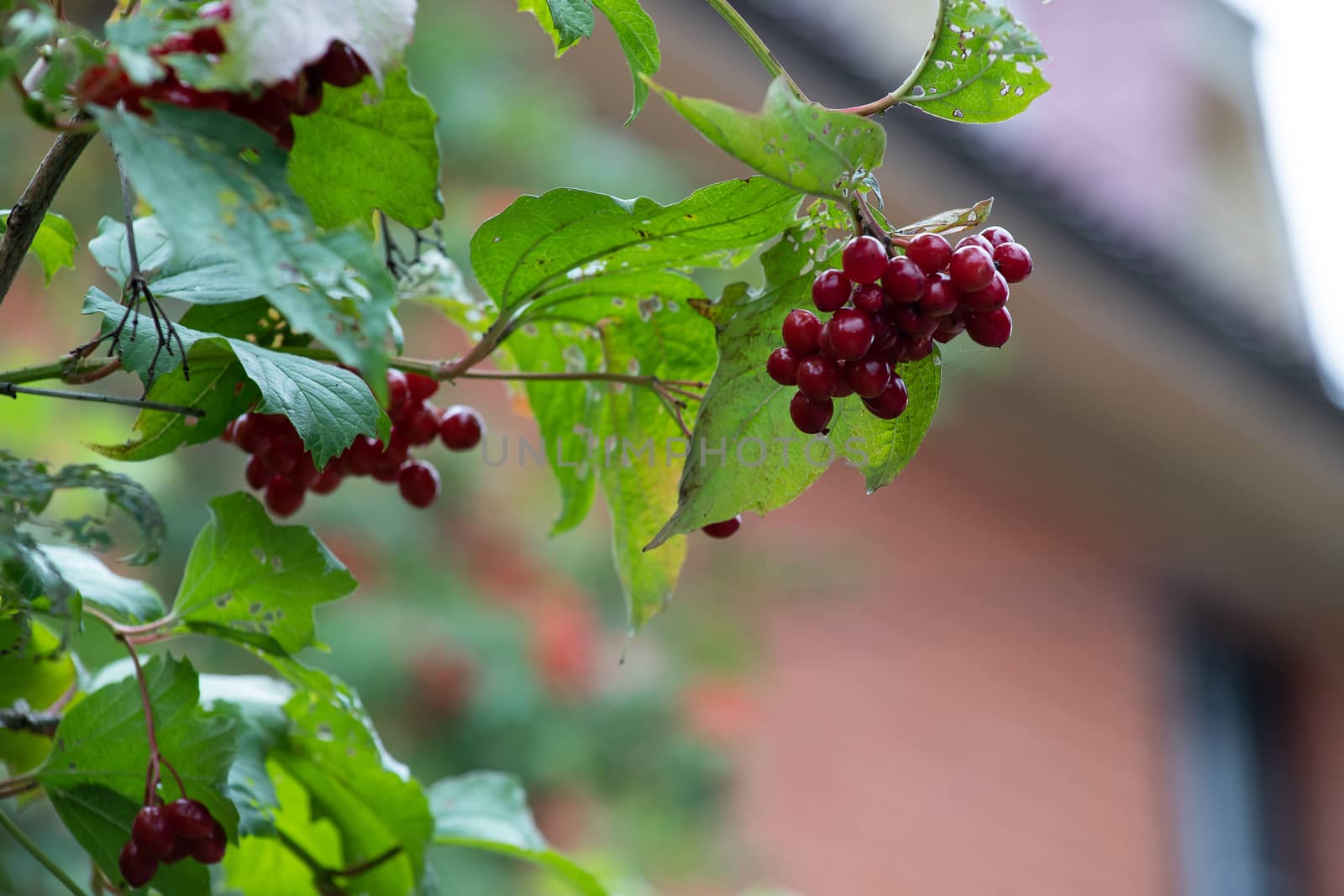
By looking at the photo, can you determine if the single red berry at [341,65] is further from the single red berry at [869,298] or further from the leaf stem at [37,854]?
the leaf stem at [37,854]

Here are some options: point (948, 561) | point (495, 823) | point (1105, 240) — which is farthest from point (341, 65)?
point (948, 561)

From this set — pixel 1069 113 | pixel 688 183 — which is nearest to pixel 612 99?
pixel 688 183

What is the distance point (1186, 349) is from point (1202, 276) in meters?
0.19

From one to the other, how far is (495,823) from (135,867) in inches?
7.8

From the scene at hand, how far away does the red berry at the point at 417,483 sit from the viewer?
1.75ft

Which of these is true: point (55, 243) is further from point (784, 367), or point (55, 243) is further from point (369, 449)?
point (784, 367)

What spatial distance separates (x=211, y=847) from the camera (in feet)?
1.31

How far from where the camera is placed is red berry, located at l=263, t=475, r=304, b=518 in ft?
1.68

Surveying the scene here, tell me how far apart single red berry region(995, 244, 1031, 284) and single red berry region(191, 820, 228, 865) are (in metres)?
0.30

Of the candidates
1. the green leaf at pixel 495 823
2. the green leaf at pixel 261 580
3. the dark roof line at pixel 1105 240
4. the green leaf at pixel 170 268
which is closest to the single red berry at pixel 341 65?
the green leaf at pixel 170 268

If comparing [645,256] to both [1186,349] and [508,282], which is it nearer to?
[508,282]

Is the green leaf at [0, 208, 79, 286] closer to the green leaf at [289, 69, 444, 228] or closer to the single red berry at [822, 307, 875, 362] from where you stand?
the green leaf at [289, 69, 444, 228]

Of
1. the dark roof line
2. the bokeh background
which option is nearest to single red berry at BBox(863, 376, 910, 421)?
the bokeh background

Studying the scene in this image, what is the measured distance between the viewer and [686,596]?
2643 millimetres
